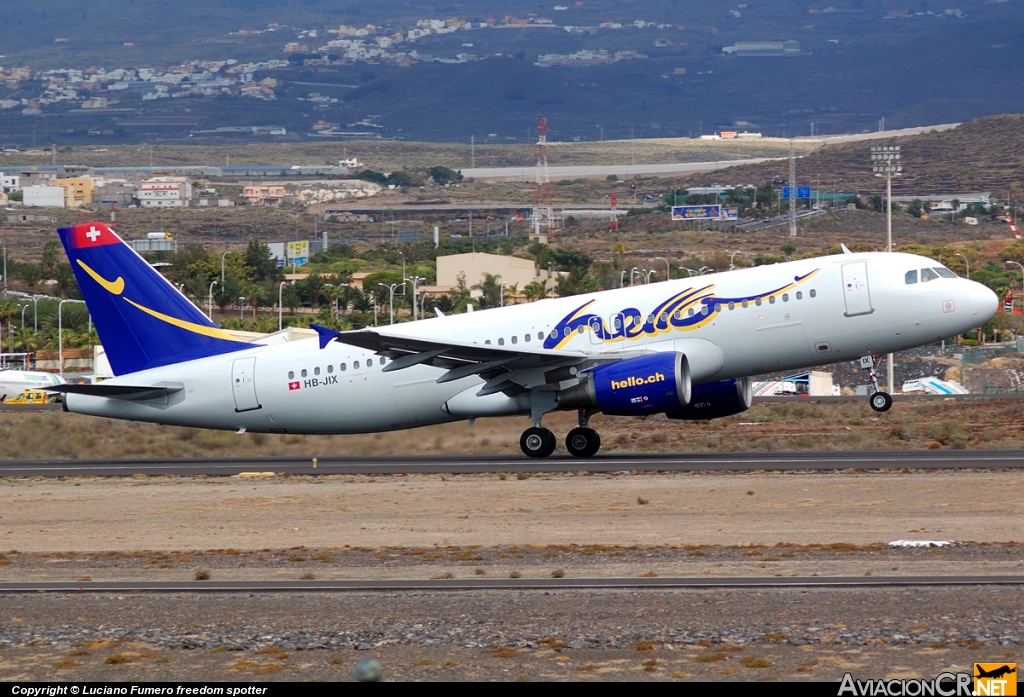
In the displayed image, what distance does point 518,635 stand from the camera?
1481 cm

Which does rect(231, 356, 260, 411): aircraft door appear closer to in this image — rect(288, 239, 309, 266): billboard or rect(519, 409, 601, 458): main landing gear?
rect(519, 409, 601, 458): main landing gear

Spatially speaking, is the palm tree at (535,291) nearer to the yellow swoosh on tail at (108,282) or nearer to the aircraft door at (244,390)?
the aircraft door at (244,390)

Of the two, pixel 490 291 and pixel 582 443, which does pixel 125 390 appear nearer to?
pixel 582 443

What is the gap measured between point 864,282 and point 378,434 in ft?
39.6

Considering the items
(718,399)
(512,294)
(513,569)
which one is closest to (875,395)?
(718,399)

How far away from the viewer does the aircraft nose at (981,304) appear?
30.4 m

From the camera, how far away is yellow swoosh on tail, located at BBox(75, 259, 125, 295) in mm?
33781

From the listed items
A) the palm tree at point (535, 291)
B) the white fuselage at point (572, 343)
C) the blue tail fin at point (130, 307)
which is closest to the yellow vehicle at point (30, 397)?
the palm tree at point (535, 291)

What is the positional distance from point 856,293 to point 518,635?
58.1 feet

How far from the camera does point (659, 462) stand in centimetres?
3125

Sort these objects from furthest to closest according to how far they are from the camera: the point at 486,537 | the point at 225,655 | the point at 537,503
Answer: the point at 537,503, the point at 486,537, the point at 225,655

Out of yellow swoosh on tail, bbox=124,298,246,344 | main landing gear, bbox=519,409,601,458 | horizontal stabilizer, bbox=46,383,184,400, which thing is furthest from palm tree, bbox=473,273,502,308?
main landing gear, bbox=519,409,601,458

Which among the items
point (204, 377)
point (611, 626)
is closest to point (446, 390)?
point (204, 377)

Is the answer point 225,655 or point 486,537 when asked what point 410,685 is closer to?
point 225,655
